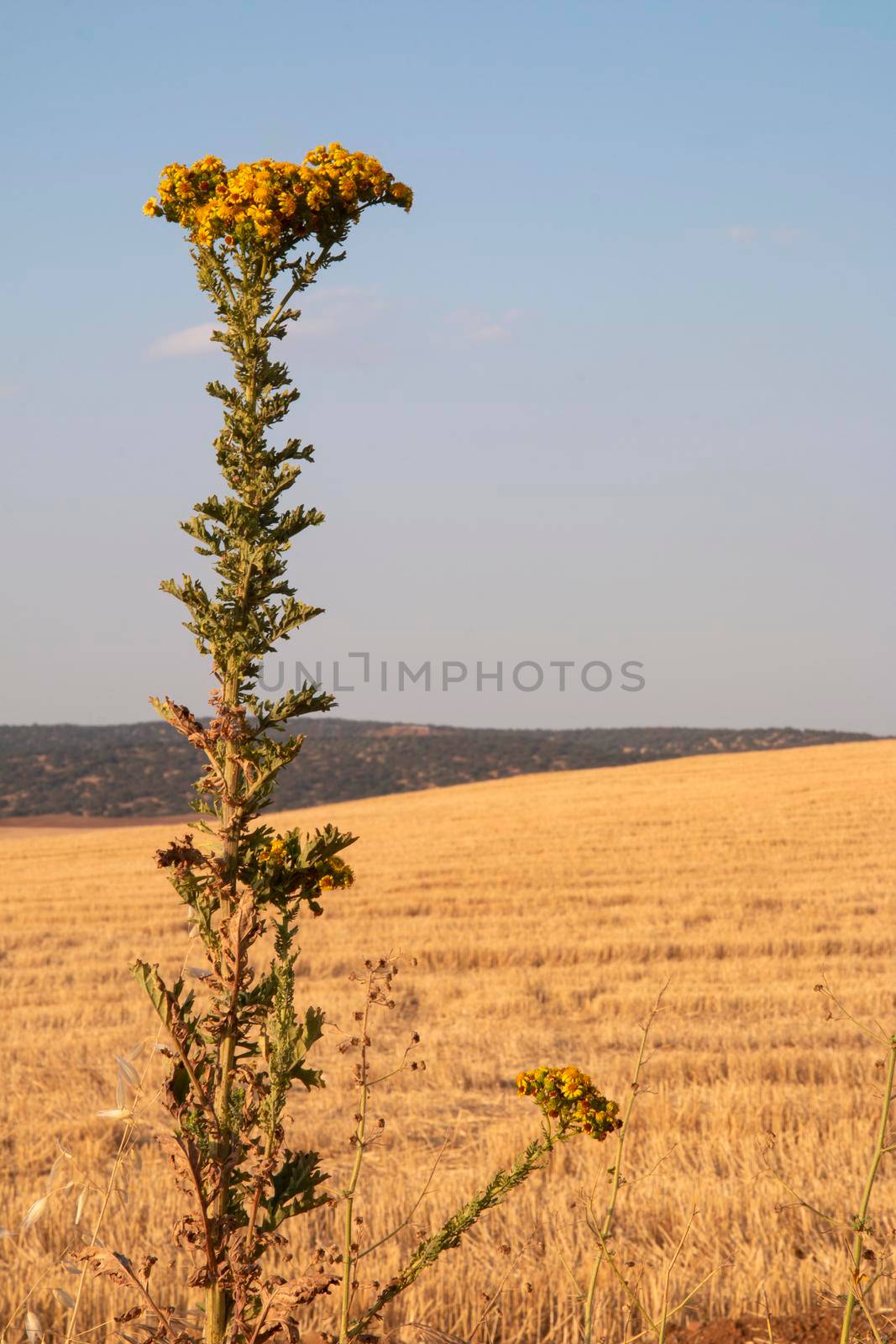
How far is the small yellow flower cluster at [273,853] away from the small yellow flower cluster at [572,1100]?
0.99 m

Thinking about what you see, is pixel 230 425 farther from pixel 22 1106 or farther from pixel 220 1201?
pixel 22 1106

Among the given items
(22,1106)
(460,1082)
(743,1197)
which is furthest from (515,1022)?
(743,1197)

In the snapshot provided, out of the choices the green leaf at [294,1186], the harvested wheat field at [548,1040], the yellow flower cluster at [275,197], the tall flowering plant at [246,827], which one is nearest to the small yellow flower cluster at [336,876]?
the tall flowering plant at [246,827]

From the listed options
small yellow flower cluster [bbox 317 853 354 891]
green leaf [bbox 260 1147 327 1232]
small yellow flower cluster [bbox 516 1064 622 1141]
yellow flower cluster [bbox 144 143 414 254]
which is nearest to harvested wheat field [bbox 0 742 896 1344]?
small yellow flower cluster [bbox 516 1064 622 1141]

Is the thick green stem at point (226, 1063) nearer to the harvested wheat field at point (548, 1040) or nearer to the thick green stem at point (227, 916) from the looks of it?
the thick green stem at point (227, 916)

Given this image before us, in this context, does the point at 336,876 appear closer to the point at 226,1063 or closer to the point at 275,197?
the point at 226,1063

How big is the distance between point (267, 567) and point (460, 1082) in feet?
25.3

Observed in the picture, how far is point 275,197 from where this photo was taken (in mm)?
2844

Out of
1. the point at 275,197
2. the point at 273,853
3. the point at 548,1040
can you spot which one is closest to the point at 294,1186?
the point at 273,853

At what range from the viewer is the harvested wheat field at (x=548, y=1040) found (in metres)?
5.28

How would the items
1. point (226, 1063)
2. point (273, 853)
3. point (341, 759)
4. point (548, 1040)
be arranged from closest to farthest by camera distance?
1. point (226, 1063)
2. point (273, 853)
3. point (548, 1040)
4. point (341, 759)

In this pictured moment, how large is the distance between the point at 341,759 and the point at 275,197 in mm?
62372

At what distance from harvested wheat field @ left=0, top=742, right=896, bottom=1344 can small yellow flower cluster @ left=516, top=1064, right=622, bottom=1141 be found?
0.48m

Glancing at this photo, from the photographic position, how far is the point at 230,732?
2.56 metres
